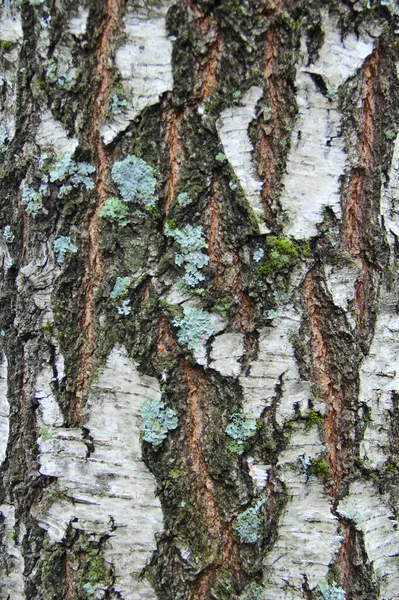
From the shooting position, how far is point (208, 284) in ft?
3.87

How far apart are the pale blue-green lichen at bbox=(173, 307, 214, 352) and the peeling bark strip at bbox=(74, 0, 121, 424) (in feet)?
0.70

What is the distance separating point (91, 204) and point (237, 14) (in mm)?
529

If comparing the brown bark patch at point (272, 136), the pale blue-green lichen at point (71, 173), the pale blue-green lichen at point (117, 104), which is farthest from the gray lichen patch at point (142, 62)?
the brown bark patch at point (272, 136)

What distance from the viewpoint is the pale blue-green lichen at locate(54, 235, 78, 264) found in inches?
47.2

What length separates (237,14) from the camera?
113 cm

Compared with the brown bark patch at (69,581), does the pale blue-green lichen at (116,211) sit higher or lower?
higher

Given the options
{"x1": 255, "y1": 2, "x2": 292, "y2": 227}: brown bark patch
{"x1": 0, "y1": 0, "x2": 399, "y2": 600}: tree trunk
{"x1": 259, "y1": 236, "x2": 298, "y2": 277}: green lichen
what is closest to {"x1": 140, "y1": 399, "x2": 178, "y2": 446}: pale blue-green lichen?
{"x1": 0, "y1": 0, "x2": 399, "y2": 600}: tree trunk

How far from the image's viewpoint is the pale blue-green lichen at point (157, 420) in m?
1.19

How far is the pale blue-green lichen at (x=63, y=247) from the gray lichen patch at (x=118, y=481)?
0.25 meters

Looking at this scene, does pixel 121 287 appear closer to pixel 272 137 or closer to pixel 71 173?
pixel 71 173

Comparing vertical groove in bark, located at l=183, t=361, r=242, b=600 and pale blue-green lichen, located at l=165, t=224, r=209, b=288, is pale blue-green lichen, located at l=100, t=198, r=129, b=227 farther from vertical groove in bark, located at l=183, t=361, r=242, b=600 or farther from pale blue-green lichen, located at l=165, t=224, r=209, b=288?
vertical groove in bark, located at l=183, t=361, r=242, b=600

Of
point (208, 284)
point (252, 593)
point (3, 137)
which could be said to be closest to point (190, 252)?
point (208, 284)

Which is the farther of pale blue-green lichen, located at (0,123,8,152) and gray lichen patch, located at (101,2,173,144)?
pale blue-green lichen, located at (0,123,8,152)

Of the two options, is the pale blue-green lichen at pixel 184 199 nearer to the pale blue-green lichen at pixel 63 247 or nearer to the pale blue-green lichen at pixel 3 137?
the pale blue-green lichen at pixel 63 247
